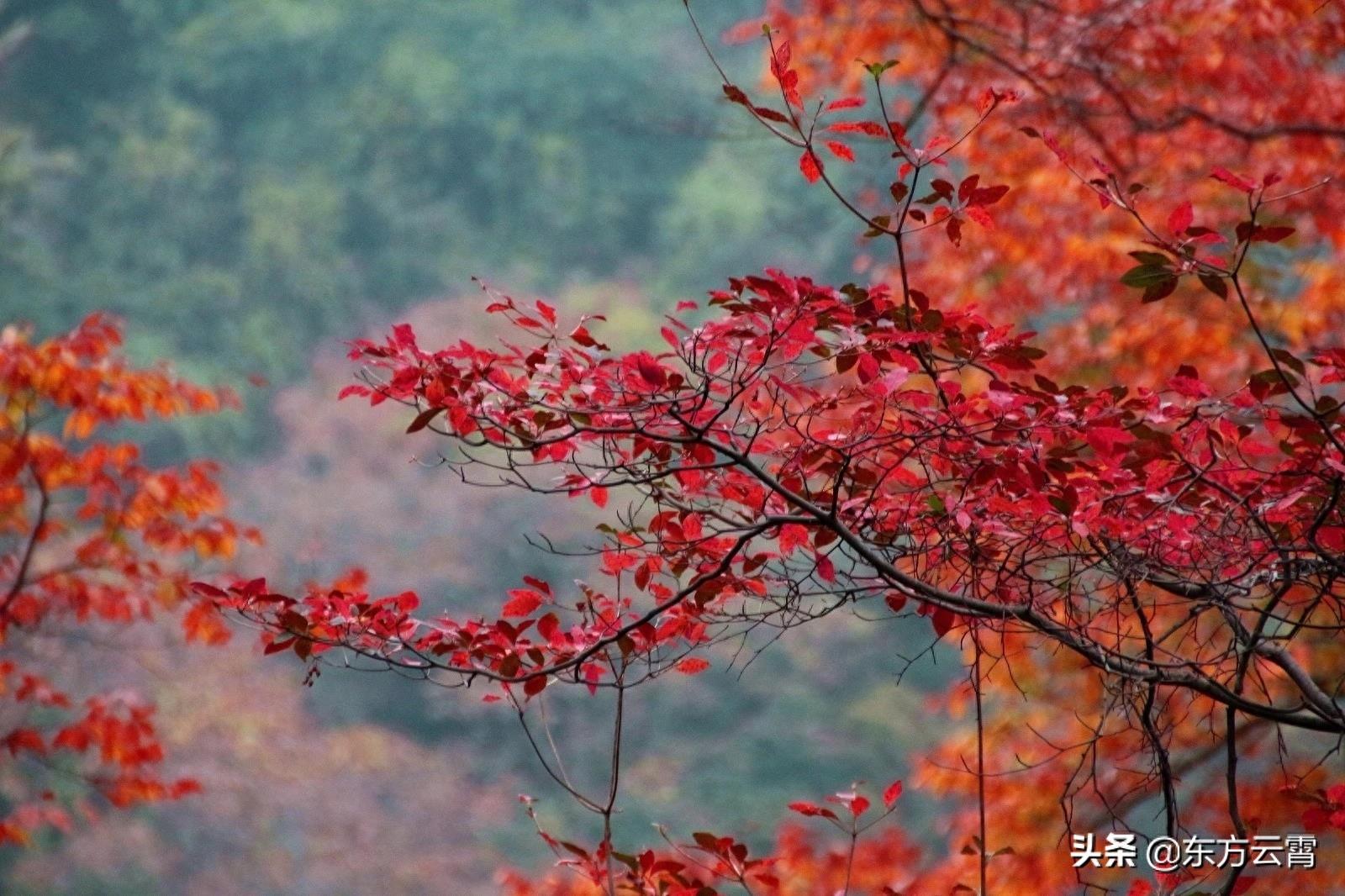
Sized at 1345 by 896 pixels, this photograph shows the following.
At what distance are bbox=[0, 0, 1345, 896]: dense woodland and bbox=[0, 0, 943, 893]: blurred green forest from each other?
57mm

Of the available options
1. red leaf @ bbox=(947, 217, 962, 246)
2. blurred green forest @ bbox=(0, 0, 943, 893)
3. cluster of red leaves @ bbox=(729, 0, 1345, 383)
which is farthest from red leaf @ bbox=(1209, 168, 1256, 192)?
blurred green forest @ bbox=(0, 0, 943, 893)

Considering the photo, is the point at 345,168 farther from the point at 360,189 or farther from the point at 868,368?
the point at 868,368

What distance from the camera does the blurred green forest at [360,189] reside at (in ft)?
45.4

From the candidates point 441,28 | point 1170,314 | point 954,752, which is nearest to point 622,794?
point 954,752

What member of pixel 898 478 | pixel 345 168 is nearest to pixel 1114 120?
pixel 898 478

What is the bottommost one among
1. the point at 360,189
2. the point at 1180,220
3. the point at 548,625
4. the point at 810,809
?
the point at 810,809

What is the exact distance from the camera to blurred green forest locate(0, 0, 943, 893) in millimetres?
13852

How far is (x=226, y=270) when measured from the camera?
1476 centimetres

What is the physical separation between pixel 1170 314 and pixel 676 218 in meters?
11.5

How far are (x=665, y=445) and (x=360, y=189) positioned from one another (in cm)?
1519

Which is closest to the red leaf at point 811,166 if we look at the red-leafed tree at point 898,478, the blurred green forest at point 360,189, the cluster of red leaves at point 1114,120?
the red-leafed tree at point 898,478

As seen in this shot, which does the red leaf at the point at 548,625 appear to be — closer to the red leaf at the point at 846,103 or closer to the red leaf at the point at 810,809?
the red leaf at the point at 810,809

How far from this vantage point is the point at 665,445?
4.70 feet

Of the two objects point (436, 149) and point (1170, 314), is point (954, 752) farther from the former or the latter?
point (436, 149)
